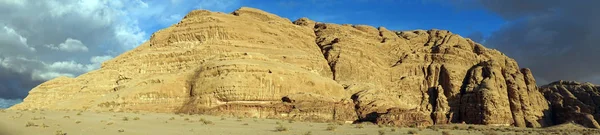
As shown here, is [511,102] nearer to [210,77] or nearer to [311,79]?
[311,79]

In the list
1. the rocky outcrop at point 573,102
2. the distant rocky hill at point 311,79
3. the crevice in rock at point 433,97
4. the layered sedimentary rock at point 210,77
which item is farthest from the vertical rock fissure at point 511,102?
the layered sedimentary rock at point 210,77

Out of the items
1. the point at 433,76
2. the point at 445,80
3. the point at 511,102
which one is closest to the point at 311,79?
the point at 433,76

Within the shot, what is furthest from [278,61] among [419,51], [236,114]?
[419,51]

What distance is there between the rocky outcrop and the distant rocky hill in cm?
31

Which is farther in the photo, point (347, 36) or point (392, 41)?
point (392, 41)

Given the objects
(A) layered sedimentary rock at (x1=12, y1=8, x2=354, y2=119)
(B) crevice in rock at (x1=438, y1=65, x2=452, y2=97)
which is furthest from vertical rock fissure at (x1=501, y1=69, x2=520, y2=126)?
(A) layered sedimentary rock at (x1=12, y1=8, x2=354, y2=119)

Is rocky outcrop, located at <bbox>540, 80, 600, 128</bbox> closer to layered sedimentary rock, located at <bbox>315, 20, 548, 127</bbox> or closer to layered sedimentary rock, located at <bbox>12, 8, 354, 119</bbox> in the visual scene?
layered sedimentary rock, located at <bbox>315, 20, 548, 127</bbox>

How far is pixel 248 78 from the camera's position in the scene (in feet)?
164

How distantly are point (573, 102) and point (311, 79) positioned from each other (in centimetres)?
5481

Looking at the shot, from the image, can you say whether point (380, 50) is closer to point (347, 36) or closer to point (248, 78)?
point (347, 36)

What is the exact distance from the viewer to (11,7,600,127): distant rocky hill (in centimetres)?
5003

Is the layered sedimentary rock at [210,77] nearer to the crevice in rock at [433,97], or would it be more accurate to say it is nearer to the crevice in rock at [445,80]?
the crevice in rock at [433,97]

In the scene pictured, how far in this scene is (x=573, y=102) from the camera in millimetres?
87875

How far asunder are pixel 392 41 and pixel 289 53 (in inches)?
1175
